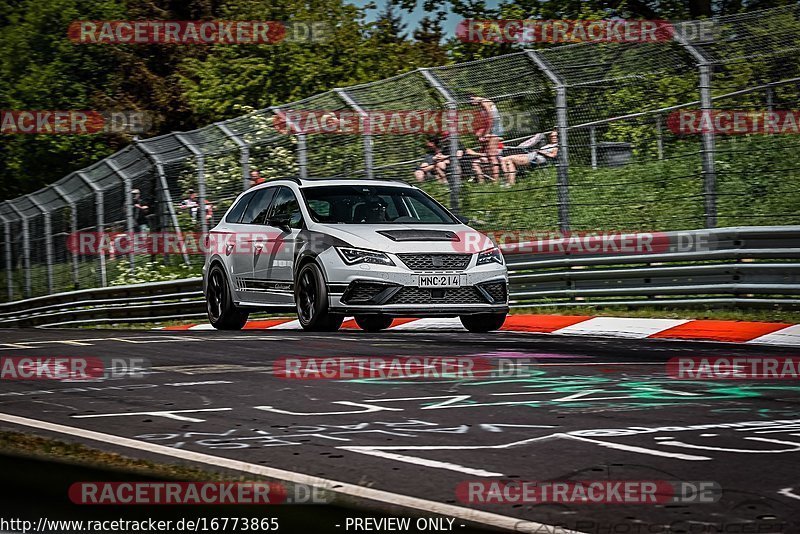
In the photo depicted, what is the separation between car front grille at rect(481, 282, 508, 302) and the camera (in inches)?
538

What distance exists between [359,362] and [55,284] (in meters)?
21.3

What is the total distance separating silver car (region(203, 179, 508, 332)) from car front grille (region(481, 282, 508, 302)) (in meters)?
0.01

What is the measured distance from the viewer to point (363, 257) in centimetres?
1329

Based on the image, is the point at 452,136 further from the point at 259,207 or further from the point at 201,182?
the point at 201,182

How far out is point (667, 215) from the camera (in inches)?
621

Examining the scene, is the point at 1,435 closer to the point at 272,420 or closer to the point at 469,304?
the point at 272,420

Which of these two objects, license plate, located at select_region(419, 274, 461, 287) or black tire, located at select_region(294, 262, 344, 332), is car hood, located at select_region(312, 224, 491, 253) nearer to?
license plate, located at select_region(419, 274, 461, 287)

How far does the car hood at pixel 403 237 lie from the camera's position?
1333cm

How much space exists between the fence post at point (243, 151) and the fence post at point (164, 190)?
101 inches

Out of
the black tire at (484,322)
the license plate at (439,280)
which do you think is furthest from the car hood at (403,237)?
the black tire at (484,322)

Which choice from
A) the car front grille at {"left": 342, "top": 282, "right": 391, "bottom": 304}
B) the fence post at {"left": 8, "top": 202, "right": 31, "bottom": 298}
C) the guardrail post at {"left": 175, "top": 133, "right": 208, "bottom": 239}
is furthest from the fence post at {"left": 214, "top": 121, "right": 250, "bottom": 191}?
the fence post at {"left": 8, "top": 202, "right": 31, "bottom": 298}

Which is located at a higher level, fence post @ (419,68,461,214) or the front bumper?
fence post @ (419,68,461,214)

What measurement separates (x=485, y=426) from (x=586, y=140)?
963 cm

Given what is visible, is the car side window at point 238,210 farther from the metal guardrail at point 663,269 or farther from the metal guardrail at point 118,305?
→ the metal guardrail at point 118,305
